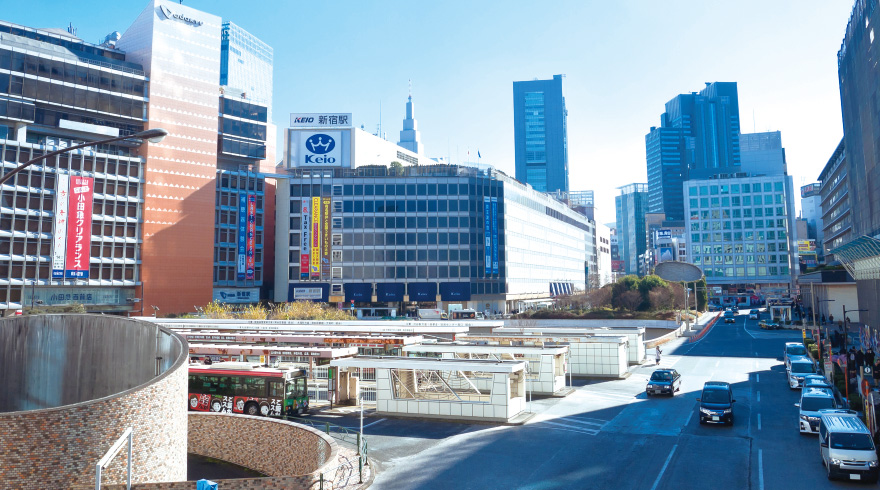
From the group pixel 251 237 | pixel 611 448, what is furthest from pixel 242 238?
pixel 611 448

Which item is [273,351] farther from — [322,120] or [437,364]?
[322,120]

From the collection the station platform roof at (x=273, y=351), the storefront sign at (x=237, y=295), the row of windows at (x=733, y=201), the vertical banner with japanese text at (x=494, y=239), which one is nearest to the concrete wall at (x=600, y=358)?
the station platform roof at (x=273, y=351)

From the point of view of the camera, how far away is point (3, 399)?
26.0 m

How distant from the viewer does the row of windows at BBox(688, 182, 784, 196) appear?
157 m

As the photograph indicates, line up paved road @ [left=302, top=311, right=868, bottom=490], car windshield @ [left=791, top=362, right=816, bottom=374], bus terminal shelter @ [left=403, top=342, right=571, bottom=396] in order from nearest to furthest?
paved road @ [left=302, top=311, right=868, bottom=490], bus terminal shelter @ [left=403, top=342, right=571, bottom=396], car windshield @ [left=791, top=362, right=816, bottom=374]

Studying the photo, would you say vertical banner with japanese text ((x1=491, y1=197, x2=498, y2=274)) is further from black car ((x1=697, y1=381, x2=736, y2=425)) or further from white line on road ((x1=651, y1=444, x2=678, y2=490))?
white line on road ((x1=651, y1=444, x2=678, y2=490))

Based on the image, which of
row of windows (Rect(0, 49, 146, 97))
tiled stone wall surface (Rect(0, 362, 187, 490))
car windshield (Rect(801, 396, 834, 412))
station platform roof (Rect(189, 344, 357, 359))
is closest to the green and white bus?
station platform roof (Rect(189, 344, 357, 359))

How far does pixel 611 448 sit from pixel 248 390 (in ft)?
60.5

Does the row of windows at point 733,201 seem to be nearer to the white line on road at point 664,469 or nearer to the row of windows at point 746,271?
the row of windows at point 746,271

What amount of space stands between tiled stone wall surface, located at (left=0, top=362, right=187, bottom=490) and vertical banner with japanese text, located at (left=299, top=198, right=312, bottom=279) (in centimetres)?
8599

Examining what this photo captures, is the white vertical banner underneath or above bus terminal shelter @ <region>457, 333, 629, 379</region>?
above

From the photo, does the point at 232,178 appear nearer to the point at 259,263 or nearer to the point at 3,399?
the point at 259,263

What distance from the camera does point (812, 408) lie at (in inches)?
1031

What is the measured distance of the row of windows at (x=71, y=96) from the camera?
259 ft
